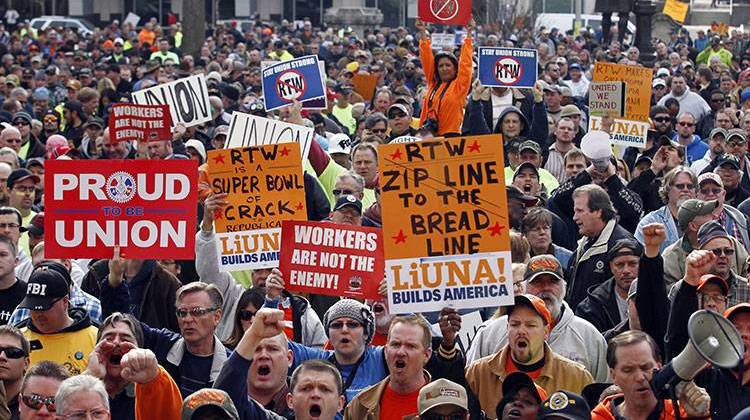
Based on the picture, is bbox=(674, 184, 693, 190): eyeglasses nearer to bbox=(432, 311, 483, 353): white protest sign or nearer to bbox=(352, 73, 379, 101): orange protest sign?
bbox=(432, 311, 483, 353): white protest sign

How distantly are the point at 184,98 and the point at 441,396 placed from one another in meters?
8.71

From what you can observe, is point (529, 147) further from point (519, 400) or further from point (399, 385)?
point (519, 400)

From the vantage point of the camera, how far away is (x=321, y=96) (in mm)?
14727

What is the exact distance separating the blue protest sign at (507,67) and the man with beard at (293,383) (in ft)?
32.1

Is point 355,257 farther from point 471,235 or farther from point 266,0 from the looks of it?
point 266,0

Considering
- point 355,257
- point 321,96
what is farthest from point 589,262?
point 321,96

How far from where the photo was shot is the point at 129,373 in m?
6.82

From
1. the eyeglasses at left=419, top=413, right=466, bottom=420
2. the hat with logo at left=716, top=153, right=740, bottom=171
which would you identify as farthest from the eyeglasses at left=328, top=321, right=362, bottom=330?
the hat with logo at left=716, top=153, right=740, bottom=171

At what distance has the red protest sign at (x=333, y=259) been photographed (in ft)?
29.2

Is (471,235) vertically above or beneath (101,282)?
above

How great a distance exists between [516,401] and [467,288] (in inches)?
48.2

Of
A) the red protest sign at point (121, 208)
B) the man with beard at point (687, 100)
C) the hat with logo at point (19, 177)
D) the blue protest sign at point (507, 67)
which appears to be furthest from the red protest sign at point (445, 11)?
the red protest sign at point (121, 208)

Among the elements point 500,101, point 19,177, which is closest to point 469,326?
point 19,177

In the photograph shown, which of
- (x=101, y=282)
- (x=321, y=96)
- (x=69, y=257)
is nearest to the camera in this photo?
(x=69, y=257)
